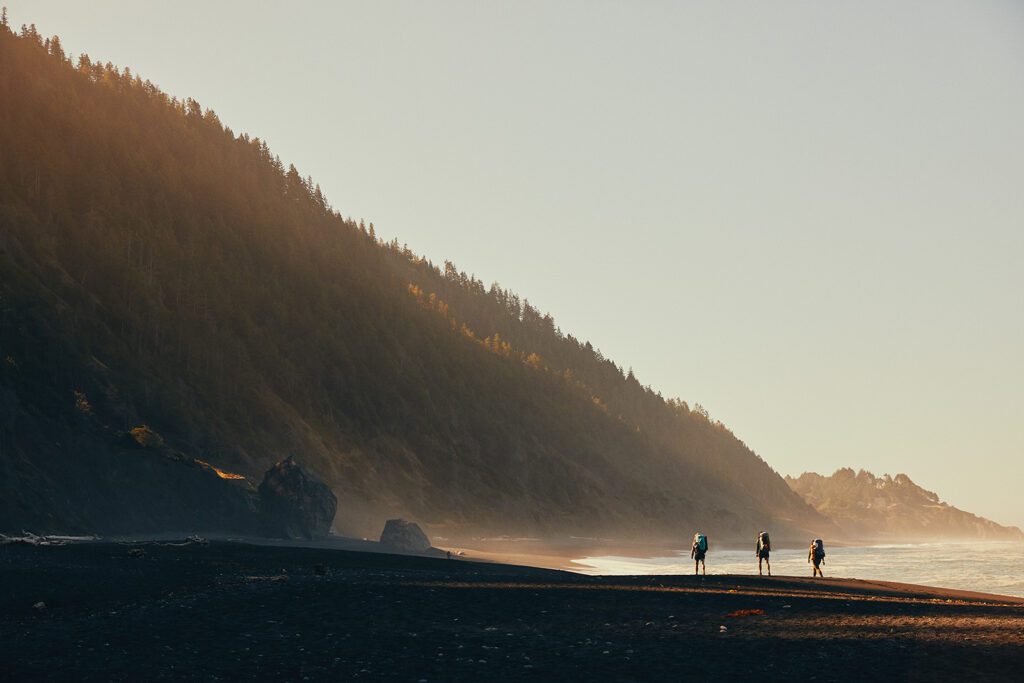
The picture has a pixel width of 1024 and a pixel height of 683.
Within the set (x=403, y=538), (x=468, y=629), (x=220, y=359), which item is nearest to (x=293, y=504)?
(x=403, y=538)

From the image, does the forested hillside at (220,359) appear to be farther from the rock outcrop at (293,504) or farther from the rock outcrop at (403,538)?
the rock outcrop at (403,538)

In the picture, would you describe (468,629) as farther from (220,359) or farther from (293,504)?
(220,359)

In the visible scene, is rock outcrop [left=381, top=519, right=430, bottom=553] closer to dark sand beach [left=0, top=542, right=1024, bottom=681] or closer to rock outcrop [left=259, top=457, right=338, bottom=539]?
rock outcrop [left=259, top=457, right=338, bottom=539]

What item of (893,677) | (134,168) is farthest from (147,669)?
(134,168)

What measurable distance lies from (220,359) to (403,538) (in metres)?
54.3

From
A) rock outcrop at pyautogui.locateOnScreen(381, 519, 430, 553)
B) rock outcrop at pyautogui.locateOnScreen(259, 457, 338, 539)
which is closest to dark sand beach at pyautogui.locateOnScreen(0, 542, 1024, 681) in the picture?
rock outcrop at pyautogui.locateOnScreen(259, 457, 338, 539)

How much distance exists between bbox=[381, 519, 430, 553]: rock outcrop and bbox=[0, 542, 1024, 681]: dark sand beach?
30.9 m

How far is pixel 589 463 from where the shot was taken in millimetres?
173500

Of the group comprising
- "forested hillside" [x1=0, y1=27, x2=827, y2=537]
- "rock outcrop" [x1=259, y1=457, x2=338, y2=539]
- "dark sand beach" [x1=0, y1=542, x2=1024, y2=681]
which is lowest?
"dark sand beach" [x1=0, y1=542, x2=1024, y2=681]

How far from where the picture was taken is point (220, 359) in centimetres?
10806

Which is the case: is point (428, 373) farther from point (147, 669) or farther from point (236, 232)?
point (147, 669)

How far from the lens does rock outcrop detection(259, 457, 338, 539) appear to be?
62781 mm

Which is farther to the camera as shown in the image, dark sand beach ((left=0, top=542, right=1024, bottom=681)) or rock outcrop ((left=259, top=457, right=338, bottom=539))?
rock outcrop ((left=259, top=457, right=338, bottom=539))

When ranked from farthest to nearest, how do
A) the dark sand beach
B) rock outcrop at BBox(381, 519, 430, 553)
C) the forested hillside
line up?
the forested hillside
rock outcrop at BBox(381, 519, 430, 553)
the dark sand beach
